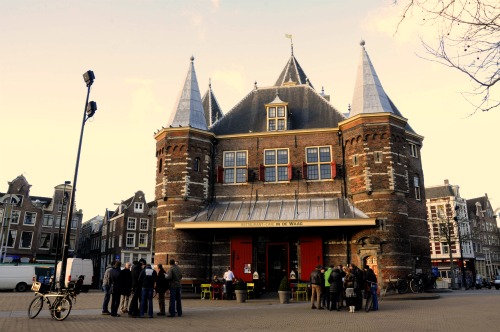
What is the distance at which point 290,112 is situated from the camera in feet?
85.3

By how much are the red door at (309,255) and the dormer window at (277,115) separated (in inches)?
285

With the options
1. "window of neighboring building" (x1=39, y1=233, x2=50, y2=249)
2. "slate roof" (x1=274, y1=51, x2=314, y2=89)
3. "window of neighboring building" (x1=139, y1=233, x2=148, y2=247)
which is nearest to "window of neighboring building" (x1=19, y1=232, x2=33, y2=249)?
"window of neighboring building" (x1=39, y1=233, x2=50, y2=249)

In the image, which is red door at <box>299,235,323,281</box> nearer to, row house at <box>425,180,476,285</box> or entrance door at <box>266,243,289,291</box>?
entrance door at <box>266,243,289,291</box>

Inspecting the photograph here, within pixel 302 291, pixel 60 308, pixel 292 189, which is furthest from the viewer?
pixel 292 189

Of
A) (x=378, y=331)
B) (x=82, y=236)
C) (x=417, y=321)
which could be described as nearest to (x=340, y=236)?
(x=417, y=321)

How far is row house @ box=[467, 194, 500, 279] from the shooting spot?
5946 cm

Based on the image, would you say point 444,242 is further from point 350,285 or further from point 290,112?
point 350,285

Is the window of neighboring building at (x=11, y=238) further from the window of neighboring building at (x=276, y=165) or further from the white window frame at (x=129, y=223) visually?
the window of neighboring building at (x=276, y=165)

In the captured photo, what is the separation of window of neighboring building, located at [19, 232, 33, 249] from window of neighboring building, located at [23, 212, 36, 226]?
3.97ft

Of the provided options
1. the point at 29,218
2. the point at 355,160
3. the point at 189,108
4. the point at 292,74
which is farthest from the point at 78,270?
the point at 292,74

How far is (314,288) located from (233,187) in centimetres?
1094

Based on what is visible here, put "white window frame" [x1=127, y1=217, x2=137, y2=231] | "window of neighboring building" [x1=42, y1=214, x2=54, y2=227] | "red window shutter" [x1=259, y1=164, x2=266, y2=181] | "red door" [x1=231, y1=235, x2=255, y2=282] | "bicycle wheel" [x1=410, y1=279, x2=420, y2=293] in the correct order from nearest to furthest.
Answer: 1. "bicycle wheel" [x1=410, y1=279, x2=420, y2=293]
2. "red door" [x1=231, y1=235, x2=255, y2=282]
3. "red window shutter" [x1=259, y1=164, x2=266, y2=181]
4. "window of neighboring building" [x1=42, y1=214, x2=54, y2=227]
5. "white window frame" [x1=127, y1=217, x2=137, y2=231]

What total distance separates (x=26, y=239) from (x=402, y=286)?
145 ft

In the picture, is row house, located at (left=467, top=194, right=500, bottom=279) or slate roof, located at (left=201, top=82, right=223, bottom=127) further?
row house, located at (left=467, top=194, right=500, bottom=279)
